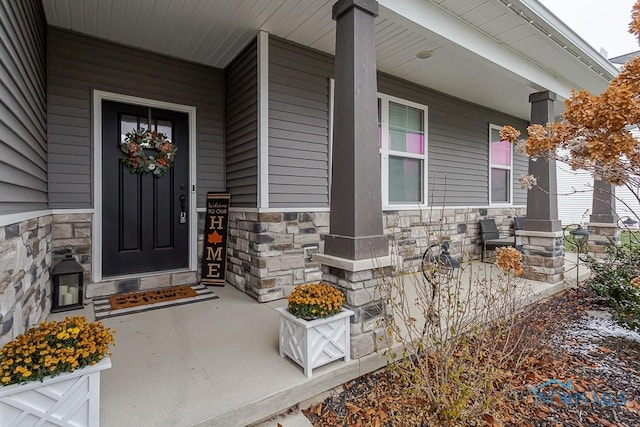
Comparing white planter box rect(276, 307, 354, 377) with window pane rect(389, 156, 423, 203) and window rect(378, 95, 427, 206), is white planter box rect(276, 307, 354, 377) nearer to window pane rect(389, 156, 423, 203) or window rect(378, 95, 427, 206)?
window rect(378, 95, 427, 206)

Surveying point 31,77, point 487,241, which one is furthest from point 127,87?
point 487,241

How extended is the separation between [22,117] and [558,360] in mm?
4203

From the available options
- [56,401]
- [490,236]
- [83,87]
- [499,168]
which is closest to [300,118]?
[83,87]

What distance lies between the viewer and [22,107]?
2.11 metres

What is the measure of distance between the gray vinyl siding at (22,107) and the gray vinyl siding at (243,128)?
1800mm

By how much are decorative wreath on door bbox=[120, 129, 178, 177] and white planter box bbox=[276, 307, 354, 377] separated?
8.32ft

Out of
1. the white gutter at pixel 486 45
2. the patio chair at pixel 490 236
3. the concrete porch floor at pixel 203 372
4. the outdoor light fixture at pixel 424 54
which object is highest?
the outdoor light fixture at pixel 424 54

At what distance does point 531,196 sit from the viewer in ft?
13.8

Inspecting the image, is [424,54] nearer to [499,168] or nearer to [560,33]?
[560,33]

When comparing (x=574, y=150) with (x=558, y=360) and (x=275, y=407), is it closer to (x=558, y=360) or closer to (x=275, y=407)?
(x=558, y=360)

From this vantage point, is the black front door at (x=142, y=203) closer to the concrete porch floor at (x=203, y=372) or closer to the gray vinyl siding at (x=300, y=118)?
the concrete porch floor at (x=203, y=372)

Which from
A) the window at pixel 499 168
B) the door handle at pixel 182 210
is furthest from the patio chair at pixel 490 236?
the door handle at pixel 182 210

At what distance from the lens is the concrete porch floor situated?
1.62 m

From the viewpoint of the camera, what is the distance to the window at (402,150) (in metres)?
4.45
